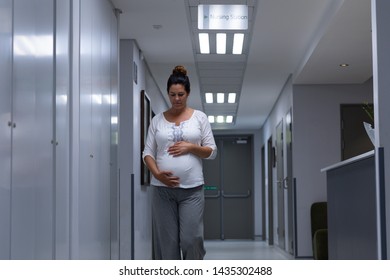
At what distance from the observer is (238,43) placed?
8.03 metres

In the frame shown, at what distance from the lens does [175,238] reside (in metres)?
4.18

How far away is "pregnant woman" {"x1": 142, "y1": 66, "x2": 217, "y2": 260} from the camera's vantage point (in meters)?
4.13

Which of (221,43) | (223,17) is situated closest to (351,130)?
(221,43)

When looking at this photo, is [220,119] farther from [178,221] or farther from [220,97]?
[178,221]

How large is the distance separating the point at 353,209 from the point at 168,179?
5.80 ft

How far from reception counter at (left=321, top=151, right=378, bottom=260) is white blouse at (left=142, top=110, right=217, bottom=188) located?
109cm

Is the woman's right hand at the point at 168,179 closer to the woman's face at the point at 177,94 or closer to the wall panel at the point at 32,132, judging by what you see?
the woman's face at the point at 177,94

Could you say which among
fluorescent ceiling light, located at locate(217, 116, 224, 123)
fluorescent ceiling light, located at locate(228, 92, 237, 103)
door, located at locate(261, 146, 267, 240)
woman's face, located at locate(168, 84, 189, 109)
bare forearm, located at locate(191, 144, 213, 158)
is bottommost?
door, located at locate(261, 146, 267, 240)

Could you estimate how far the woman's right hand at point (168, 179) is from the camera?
412 centimetres

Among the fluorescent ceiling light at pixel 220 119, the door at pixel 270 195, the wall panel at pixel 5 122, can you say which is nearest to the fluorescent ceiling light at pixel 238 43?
the wall panel at pixel 5 122

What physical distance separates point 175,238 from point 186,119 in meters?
0.71

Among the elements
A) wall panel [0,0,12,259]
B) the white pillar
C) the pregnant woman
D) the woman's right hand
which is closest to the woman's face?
the pregnant woman

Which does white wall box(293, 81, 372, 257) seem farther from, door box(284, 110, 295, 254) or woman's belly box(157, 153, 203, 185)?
woman's belly box(157, 153, 203, 185)

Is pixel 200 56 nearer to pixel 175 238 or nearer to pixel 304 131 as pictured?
pixel 304 131
